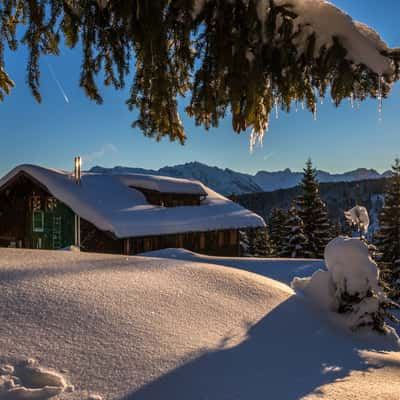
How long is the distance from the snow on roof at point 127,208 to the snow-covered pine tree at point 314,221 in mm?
6000

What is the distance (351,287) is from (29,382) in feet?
14.5

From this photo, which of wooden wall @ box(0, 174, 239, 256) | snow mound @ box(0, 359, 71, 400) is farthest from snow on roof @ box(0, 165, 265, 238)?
snow mound @ box(0, 359, 71, 400)

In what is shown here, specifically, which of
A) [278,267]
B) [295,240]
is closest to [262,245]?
[295,240]

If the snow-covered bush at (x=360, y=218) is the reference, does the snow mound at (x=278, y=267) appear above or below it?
below

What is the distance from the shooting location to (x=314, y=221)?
83.8ft

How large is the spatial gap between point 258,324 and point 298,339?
0.47 metres

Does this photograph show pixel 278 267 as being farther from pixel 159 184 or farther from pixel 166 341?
pixel 159 184

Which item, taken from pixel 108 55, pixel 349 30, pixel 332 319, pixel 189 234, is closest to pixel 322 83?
pixel 349 30

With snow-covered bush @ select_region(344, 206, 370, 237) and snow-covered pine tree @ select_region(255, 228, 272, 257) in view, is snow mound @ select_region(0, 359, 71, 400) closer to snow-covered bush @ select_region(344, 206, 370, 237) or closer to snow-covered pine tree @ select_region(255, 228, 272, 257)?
snow-covered bush @ select_region(344, 206, 370, 237)

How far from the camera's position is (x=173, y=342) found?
2.92 meters

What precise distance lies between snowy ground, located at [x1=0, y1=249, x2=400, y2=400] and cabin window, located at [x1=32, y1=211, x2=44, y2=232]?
14.7 m

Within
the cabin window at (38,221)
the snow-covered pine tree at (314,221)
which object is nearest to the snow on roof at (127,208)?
the cabin window at (38,221)

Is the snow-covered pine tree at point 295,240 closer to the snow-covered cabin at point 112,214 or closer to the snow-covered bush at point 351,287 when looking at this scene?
the snow-covered cabin at point 112,214

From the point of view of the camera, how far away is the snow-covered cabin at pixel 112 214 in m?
16.0
